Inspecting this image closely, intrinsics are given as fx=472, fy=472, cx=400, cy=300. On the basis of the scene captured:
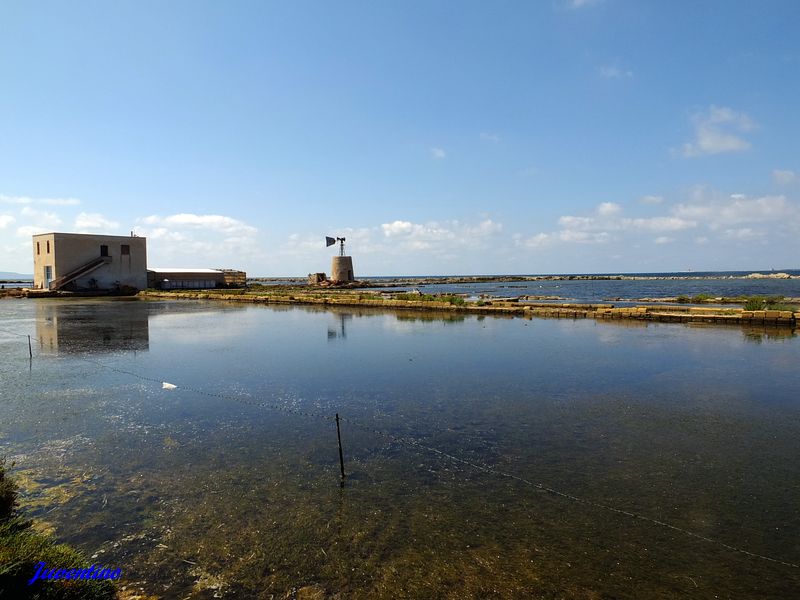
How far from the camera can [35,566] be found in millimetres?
3525

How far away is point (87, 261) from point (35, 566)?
54210mm

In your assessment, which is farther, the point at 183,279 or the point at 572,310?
the point at 183,279

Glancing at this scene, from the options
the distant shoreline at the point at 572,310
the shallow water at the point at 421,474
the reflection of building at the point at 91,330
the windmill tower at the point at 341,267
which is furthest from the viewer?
the windmill tower at the point at 341,267

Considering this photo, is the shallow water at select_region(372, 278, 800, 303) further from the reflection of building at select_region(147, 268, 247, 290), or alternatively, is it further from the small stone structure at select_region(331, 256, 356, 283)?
the reflection of building at select_region(147, 268, 247, 290)

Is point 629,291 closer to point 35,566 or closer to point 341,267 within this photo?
point 341,267

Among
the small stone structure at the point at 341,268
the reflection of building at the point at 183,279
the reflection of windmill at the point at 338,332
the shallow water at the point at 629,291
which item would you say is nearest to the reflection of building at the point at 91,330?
the reflection of windmill at the point at 338,332

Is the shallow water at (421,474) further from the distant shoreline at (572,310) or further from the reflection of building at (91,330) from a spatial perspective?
the distant shoreline at (572,310)

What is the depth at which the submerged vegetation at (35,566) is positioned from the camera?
10.8 ft

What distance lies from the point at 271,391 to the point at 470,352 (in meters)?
7.24

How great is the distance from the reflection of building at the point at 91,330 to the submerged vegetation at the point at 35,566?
1363cm

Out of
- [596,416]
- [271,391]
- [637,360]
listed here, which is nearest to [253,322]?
[271,391]

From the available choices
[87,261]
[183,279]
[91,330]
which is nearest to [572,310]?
[91,330]

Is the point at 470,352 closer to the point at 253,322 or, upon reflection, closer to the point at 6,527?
the point at 6,527

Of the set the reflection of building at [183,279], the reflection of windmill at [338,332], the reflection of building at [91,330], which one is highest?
the reflection of building at [183,279]
